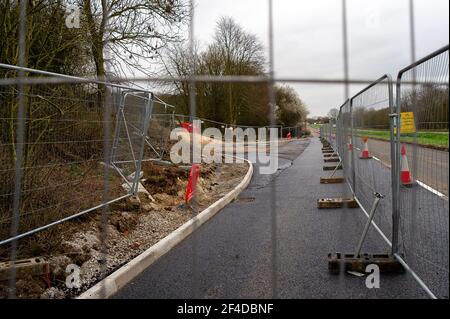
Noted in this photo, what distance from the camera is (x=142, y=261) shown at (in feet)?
14.2

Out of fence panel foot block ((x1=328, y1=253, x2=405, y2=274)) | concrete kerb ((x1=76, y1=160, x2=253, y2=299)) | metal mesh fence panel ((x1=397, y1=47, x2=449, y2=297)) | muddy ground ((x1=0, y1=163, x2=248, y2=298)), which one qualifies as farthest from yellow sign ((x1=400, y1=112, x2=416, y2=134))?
muddy ground ((x1=0, y1=163, x2=248, y2=298))

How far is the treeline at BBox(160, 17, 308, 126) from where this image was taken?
324 cm

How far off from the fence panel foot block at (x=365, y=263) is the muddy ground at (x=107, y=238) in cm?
201

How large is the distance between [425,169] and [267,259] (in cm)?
187

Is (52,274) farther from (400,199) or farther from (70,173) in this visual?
(400,199)

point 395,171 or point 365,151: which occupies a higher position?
point 365,151

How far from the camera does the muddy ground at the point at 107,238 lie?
12.3 feet

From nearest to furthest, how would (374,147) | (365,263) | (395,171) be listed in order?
(395,171) → (365,263) → (374,147)

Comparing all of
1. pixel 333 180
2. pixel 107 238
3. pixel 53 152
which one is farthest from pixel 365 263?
pixel 333 180

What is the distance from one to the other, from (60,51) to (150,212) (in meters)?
2.62

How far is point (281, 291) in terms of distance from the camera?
3.53m

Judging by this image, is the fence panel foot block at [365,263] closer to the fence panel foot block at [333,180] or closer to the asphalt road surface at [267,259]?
the asphalt road surface at [267,259]

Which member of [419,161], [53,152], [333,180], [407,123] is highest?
[407,123]

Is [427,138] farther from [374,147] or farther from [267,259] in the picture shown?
[374,147]
